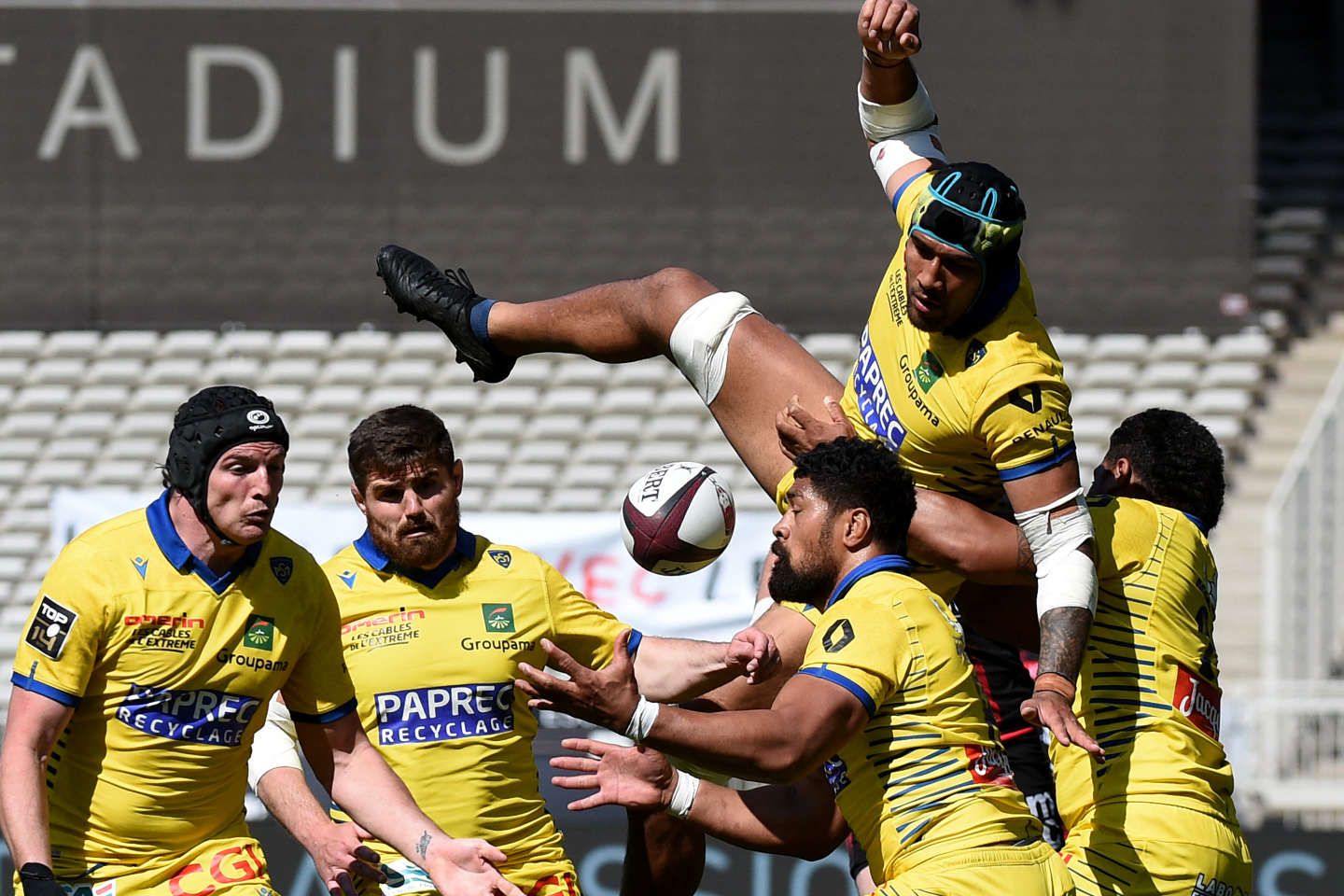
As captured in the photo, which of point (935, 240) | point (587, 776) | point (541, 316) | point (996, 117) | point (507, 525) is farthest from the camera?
point (996, 117)

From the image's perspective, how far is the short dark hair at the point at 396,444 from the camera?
5676 mm

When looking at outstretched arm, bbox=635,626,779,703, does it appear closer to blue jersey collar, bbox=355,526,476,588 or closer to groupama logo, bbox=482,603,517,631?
groupama logo, bbox=482,603,517,631

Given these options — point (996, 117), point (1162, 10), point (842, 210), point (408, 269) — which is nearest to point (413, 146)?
point (842, 210)

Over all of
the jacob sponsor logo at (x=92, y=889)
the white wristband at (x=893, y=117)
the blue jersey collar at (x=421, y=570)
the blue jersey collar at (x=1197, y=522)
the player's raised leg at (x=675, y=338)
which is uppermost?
the white wristband at (x=893, y=117)

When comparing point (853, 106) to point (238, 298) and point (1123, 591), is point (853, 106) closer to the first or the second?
point (238, 298)

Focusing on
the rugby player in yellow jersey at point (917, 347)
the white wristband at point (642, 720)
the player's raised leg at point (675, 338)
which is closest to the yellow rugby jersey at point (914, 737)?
the rugby player in yellow jersey at point (917, 347)

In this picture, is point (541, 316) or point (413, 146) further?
point (413, 146)

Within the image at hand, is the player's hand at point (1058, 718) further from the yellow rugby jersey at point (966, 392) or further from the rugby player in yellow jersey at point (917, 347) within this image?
the yellow rugby jersey at point (966, 392)

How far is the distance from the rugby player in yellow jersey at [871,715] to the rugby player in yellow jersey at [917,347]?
0.94ft

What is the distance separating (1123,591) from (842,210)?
Answer: 9290 millimetres

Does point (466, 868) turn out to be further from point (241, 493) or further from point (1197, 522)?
point (1197, 522)

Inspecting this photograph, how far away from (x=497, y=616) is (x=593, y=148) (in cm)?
906

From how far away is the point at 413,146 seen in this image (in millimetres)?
14289

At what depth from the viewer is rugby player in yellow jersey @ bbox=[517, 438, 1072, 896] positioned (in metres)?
4.21
